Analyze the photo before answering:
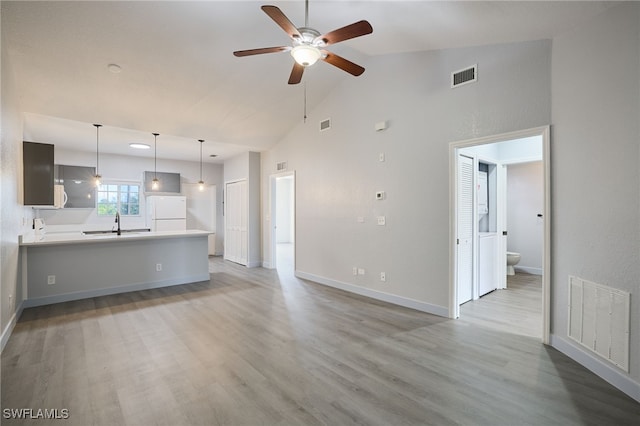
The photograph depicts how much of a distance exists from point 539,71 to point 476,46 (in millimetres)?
772

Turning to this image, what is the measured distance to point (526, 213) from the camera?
20.9 ft

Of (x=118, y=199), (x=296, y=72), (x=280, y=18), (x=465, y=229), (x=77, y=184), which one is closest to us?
(x=280, y=18)

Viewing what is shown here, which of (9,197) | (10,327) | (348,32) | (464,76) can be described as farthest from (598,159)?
(10,327)

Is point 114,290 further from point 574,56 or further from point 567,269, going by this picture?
point 574,56

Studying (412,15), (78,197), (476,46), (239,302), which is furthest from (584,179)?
(78,197)

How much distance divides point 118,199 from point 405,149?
723 cm

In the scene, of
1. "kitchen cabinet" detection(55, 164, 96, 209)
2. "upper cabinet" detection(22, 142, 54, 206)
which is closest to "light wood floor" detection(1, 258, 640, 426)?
"upper cabinet" detection(22, 142, 54, 206)

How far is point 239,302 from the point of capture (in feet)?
14.4

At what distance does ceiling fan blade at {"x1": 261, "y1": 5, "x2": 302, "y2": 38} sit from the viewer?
6.51 feet

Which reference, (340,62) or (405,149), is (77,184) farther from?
(405,149)

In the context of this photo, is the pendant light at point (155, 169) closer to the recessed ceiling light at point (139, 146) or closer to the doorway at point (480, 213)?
the recessed ceiling light at point (139, 146)

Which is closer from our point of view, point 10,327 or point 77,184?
point 10,327

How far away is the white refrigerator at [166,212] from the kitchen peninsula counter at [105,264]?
2.67m

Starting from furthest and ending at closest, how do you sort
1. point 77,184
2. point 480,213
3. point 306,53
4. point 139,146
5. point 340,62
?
point 77,184
point 139,146
point 480,213
point 340,62
point 306,53
